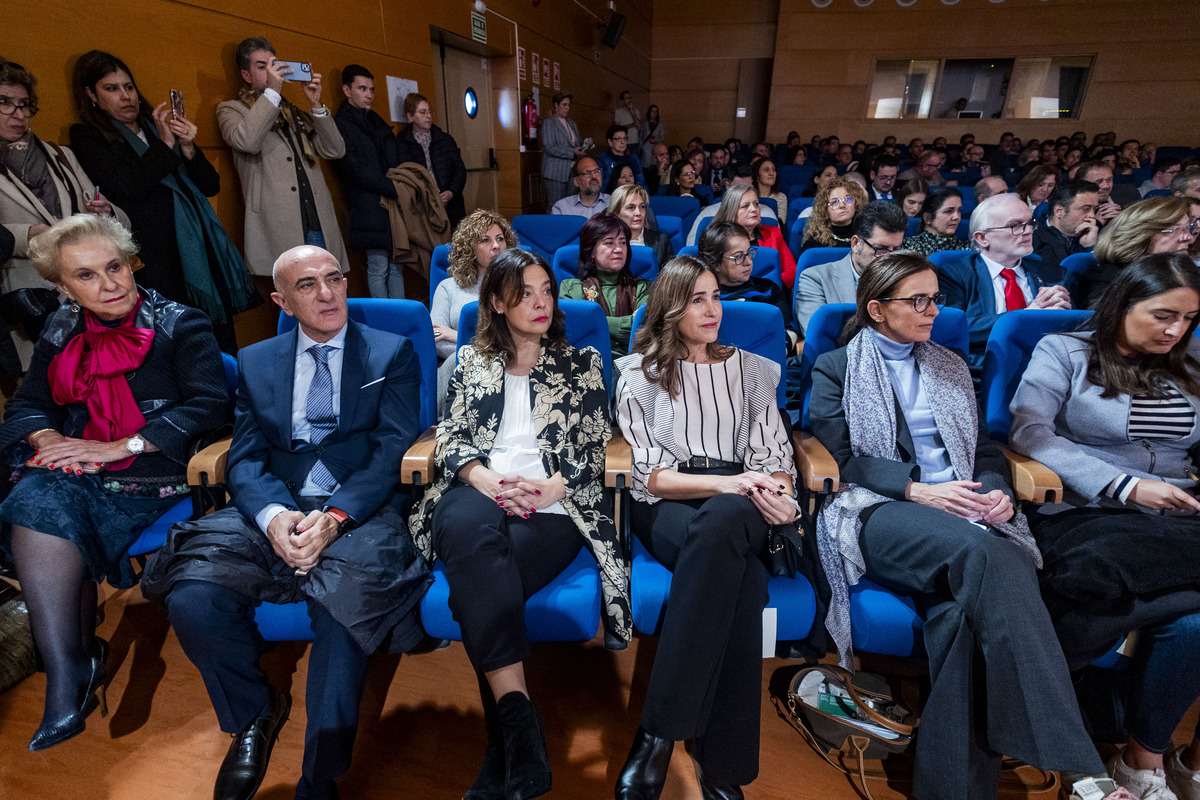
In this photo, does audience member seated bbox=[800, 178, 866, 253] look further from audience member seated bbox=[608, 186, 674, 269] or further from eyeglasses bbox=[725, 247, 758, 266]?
eyeglasses bbox=[725, 247, 758, 266]

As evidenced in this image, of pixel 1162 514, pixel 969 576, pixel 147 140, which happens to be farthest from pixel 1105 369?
pixel 147 140

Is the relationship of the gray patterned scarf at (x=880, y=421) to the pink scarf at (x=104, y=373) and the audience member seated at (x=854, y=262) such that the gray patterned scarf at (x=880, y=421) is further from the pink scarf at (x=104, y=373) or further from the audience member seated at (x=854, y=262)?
the pink scarf at (x=104, y=373)

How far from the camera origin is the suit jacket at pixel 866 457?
→ 1.51 meters

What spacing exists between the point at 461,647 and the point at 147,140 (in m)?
2.33

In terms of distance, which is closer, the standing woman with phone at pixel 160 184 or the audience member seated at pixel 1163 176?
the standing woman with phone at pixel 160 184

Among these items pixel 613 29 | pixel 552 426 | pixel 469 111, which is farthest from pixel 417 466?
pixel 613 29

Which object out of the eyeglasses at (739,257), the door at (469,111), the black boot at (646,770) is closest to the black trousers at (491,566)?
the black boot at (646,770)

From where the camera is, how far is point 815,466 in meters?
1.50

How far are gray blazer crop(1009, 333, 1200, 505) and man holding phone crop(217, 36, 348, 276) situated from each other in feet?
10.2

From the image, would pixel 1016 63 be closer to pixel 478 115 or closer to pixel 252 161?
pixel 478 115

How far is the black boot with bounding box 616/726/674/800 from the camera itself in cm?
129

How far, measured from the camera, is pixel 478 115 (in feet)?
19.1

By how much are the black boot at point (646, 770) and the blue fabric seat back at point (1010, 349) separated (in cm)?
135

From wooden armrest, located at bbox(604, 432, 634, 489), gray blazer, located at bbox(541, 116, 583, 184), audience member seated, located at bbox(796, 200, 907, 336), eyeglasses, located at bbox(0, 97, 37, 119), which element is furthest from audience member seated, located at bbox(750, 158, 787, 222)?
eyeglasses, located at bbox(0, 97, 37, 119)
